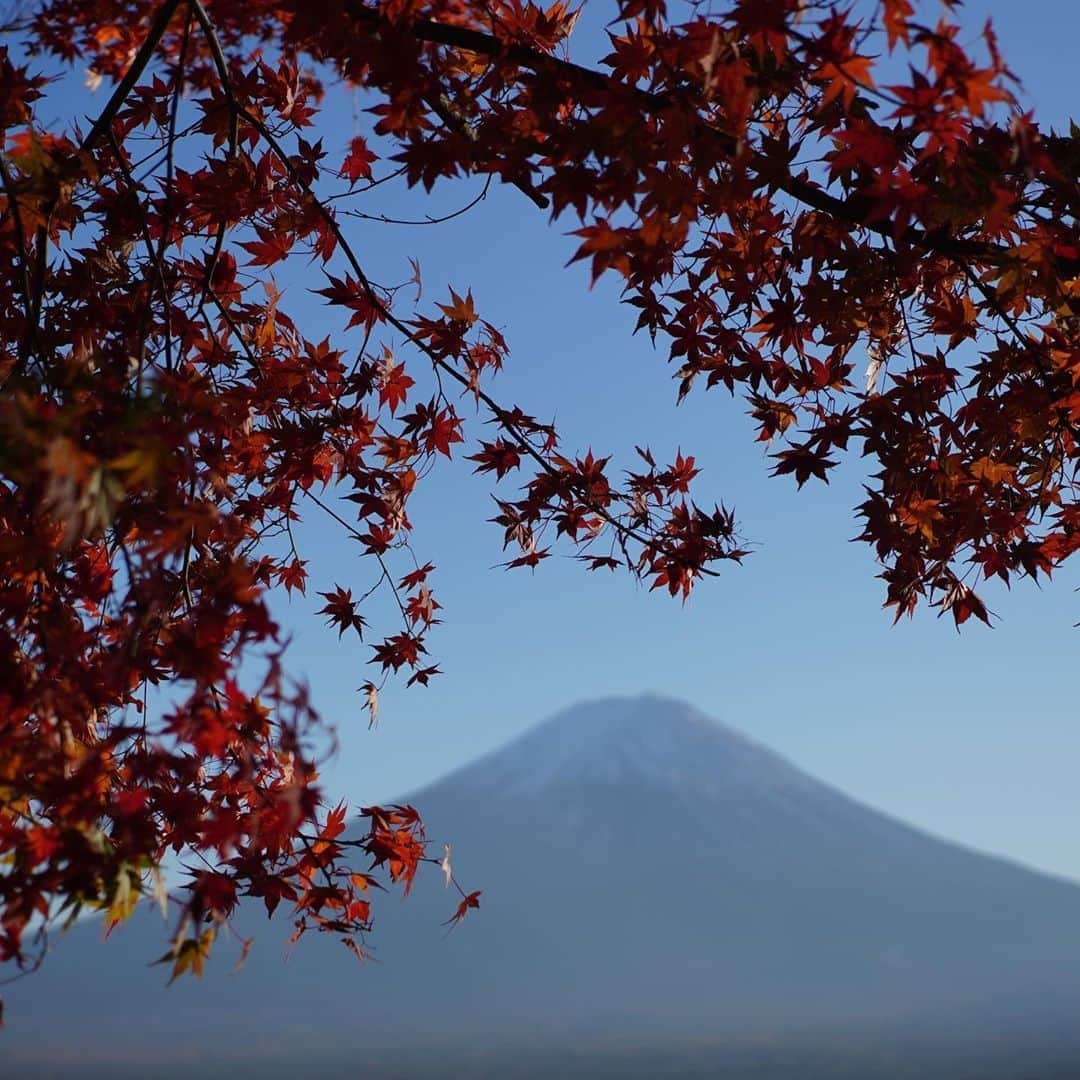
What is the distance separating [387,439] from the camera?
183 inches

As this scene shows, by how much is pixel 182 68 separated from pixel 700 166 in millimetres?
1855

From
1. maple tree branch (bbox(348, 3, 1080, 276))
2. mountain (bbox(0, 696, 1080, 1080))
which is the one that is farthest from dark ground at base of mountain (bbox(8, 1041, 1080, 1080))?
maple tree branch (bbox(348, 3, 1080, 276))

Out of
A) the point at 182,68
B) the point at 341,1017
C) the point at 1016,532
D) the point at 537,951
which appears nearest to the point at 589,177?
the point at 182,68

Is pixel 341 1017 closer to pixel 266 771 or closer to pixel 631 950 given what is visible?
pixel 631 950

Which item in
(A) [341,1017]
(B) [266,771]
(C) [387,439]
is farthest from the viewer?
(A) [341,1017]

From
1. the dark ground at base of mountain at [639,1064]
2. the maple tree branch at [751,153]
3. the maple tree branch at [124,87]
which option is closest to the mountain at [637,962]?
the dark ground at base of mountain at [639,1064]

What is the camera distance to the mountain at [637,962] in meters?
74.9

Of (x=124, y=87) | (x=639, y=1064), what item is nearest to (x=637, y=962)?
(x=639, y=1064)

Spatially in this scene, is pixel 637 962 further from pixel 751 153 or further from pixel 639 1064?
pixel 751 153

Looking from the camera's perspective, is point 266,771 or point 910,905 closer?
point 266,771

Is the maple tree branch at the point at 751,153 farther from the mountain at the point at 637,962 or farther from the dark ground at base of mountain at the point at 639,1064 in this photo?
the mountain at the point at 637,962

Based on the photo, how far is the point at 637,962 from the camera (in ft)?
378

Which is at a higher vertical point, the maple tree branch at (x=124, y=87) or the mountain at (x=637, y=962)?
the maple tree branch at (x=124, y=87)

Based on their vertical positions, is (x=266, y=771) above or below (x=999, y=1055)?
above
